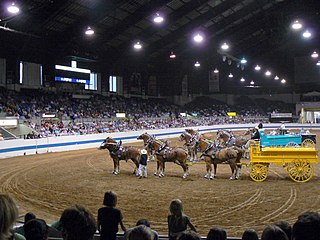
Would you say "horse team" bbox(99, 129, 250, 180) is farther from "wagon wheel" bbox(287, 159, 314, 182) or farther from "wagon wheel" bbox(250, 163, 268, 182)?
"wagon wheel" bbox(287, 159, 314, 182)

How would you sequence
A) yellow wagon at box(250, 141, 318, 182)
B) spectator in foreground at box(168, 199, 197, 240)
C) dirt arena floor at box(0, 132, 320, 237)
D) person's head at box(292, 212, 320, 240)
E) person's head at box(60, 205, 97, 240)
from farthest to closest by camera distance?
1. yellow wagon at box(250, 141, 318, 182)
2. dirt arena floor at box(0, 132, 320, 237)
3. spectator in foreground at box(168, 199, 197, 240)
4. person's head at box(60, 205, 97, 240)
5. person's head at box(292, 212, 320, 240)

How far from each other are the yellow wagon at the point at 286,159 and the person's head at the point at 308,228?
10118 millimetres

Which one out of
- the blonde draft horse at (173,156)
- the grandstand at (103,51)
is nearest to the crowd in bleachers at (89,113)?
the grandstand at (103,51)

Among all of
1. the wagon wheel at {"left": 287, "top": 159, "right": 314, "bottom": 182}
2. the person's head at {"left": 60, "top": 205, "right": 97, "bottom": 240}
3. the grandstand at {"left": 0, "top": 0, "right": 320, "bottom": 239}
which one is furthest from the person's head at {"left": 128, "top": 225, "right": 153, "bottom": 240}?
the grandstand at {"left": 0, "top": 0, "right": 320, "bottom": 239}

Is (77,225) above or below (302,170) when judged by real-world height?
above

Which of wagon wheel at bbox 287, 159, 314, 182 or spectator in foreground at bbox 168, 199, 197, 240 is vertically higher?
spectator in foreground at bbox 168, 199, 197, 240

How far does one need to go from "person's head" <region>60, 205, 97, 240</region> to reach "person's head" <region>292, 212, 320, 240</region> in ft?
5.16

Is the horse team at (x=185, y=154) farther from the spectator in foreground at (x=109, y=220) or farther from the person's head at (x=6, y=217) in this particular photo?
the person's head at (x=6, y=217)

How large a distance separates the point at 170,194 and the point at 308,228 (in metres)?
8.24

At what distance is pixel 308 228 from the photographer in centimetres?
230

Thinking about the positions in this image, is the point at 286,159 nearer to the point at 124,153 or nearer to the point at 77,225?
the point at 124,153

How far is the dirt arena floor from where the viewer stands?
7.93 m

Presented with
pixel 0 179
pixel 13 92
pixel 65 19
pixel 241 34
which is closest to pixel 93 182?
pixel 0 179

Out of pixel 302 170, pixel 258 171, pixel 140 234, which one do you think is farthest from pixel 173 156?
pixel 140 234
